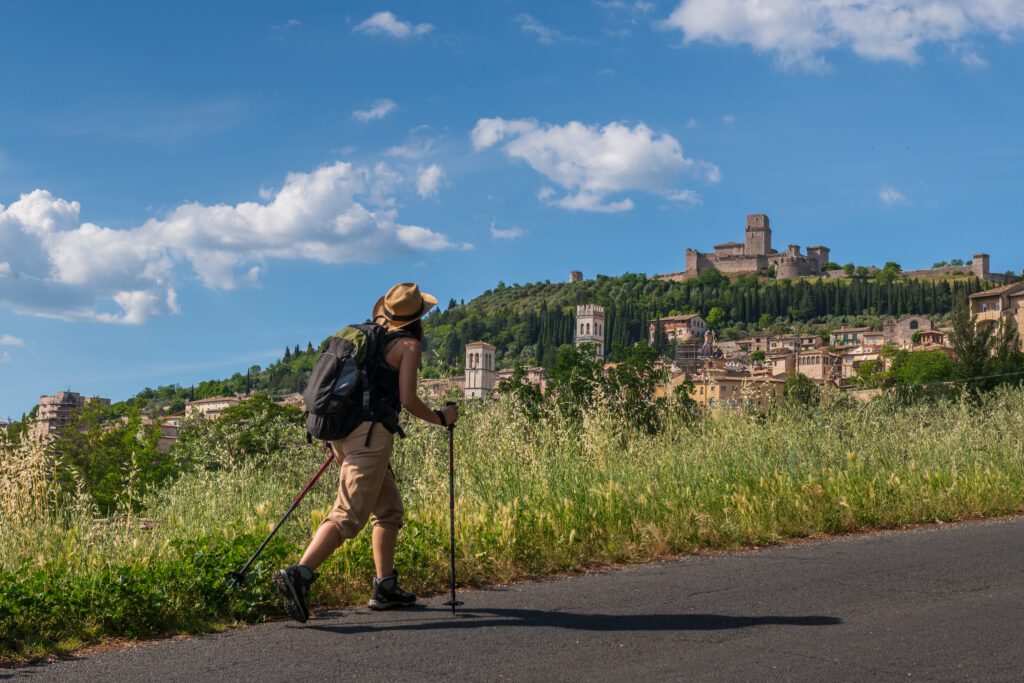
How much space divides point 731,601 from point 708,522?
175cm

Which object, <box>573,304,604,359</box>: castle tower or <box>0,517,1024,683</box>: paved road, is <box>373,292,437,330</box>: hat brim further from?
<box>573,304,604,359</box>: castle tower

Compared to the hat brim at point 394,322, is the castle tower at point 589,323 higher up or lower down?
higher up

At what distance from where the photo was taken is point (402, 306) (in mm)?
5527

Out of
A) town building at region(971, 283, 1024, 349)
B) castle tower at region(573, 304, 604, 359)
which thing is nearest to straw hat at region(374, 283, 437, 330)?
town building at region(971, 283, 1024, 349)

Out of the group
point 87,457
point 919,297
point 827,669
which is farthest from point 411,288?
point 919,297

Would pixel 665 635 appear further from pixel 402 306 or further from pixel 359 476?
pixel 402 306

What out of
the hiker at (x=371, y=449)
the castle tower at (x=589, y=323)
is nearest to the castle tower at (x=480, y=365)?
the castle tower at (x=589, y=323)

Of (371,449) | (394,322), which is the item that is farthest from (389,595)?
(394,322)

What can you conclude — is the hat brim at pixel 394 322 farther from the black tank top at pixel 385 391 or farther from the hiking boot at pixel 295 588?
the hiking boot at pixel 295 588

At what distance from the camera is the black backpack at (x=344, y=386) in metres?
5.26

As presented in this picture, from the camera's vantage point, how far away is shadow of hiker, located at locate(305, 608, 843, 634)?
205 inches

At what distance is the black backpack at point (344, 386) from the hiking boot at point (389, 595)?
36.8 inches

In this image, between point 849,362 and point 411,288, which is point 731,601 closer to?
point 411,288

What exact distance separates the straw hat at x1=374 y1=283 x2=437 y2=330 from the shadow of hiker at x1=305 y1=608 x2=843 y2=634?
1.65 meters
